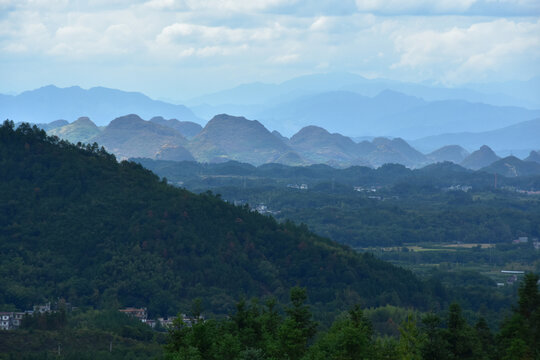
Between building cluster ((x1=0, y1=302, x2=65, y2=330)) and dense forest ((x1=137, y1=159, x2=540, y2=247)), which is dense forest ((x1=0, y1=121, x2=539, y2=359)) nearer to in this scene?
building cluster ((x1=0, y1=302, x2=65, y2=330))

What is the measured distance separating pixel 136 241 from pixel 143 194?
30.7 ft

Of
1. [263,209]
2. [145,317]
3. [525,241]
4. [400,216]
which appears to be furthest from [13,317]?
[263,209]

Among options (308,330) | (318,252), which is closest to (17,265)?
(318,252)

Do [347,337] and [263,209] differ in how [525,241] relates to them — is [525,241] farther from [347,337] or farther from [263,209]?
[347,337]

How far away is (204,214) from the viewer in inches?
3563

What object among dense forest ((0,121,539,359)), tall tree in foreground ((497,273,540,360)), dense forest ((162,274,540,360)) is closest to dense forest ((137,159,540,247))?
A: dense forest ((0,121,539,359))

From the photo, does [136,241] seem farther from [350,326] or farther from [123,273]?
[350,326]

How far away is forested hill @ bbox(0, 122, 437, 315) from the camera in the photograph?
76.1 m

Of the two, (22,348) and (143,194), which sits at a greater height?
(143,194)

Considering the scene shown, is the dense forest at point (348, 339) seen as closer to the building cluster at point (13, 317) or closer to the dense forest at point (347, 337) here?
the dense forest at point (347, 337)

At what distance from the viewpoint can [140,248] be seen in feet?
272

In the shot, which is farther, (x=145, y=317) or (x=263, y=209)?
(x=263, y=209)

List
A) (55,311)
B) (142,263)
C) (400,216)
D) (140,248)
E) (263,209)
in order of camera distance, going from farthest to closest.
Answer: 1. (263,209)
2. (400,216)
3. (140,248)
4. (142,263)
5. (55,311)

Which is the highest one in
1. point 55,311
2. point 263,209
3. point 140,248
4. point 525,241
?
point 263,209
